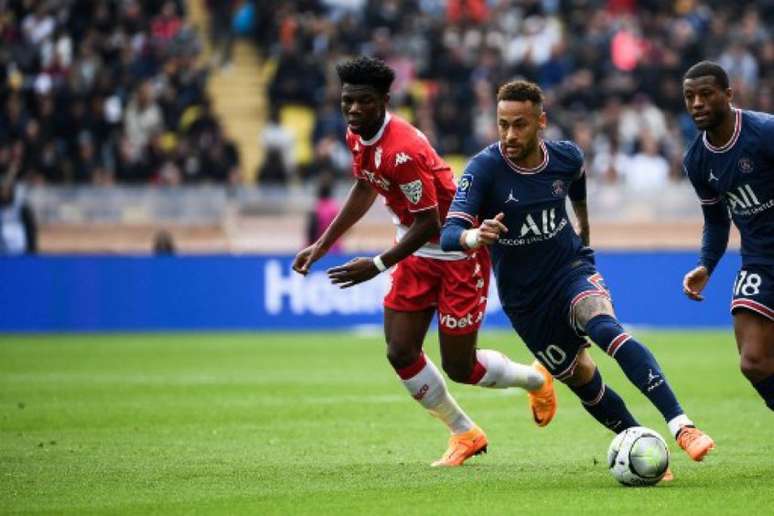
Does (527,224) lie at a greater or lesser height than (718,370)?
greater

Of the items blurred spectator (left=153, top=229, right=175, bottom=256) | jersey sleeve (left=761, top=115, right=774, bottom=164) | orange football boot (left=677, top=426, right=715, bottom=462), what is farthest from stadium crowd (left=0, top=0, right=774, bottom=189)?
orange football boot (left=677, top=426, right=715, bottom=462)

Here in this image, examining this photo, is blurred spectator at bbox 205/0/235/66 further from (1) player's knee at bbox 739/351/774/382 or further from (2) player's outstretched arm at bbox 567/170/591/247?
(1) player's knee at bbox 739/351/774/382

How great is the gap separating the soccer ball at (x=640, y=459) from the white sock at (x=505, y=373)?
73.7 inches

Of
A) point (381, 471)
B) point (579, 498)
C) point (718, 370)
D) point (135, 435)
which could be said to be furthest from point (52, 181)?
point (579, 498)

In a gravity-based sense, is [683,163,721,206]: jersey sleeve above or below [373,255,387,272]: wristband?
above

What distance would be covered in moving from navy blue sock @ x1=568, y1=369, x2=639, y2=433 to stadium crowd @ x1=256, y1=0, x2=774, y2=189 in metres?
17.5

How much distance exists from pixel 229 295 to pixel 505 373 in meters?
13.7

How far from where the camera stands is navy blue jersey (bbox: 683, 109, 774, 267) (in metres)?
9.06

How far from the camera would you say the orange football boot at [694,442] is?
8.12m

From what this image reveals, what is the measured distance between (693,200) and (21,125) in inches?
461

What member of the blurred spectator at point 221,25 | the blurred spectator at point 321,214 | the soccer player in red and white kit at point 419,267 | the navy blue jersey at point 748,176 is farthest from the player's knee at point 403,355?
the blurred spectator at point 221,25

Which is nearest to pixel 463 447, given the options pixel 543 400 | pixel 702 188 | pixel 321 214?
pixel 543 400

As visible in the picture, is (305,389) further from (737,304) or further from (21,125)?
(21,125)

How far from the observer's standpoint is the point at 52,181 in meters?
26.0
